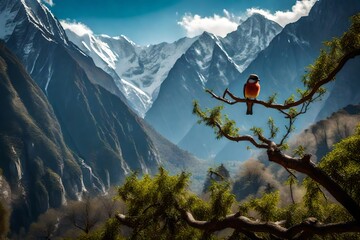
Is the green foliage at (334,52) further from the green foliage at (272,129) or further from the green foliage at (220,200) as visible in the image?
the green foliage at (220,200)

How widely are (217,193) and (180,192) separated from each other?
2.30 m

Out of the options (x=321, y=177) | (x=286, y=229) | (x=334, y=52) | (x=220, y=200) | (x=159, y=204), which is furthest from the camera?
(x=159, y=204)

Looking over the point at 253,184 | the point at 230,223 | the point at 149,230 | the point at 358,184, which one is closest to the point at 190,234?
the point at 149,230

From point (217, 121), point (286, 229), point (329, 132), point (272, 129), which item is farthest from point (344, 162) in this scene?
point (329, 132)

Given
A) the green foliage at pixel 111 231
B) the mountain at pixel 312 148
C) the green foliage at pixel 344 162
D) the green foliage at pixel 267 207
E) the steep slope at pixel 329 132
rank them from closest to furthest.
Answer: the green foliage at pixel 344 162 < the green foliage at pixel 267 207 < the green foliage at pixel 111 231 < the mountain at pixel 312 148 < the steep slope at pixel 329 132

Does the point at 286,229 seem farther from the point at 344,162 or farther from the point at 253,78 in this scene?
the point at 253,78

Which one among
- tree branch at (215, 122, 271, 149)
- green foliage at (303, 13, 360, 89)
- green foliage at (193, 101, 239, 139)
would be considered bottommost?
tree branch at (215, 122, 271, 149)

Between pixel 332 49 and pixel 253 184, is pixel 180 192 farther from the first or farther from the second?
pixel 253 184

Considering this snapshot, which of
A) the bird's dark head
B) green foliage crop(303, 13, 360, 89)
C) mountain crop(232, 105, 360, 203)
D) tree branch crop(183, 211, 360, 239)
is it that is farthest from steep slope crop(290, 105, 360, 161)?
tree branch crop(183, 211, 360, 239)

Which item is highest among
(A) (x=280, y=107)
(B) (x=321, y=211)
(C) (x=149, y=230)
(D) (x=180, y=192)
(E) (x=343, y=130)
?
(E) (x=343, y=130)

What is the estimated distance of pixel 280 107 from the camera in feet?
44.5

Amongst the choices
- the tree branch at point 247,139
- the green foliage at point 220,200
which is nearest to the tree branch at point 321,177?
the tree branch at point 247,139

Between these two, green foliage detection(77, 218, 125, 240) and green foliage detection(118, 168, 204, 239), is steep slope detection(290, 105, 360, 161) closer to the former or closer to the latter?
green foliage detection(77, 218, 125, 240)

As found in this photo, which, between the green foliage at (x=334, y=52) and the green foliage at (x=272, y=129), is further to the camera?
the green foliage at (x=272, y=129)
